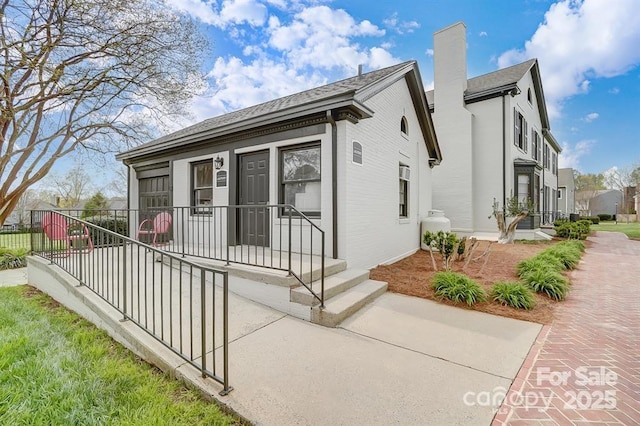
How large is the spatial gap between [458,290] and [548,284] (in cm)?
185

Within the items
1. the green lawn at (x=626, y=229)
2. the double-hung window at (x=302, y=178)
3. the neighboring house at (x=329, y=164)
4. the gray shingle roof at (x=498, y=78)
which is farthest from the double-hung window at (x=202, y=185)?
the green lawn at (x=626, y=229)

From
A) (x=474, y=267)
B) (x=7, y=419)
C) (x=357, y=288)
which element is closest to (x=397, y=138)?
(x=474, y=267)

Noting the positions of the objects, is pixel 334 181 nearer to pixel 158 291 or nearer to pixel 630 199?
pixel 158 291

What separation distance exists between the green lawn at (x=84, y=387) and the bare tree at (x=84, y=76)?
21.6ft

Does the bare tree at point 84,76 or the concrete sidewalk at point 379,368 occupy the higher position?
the bare tree at point 84,76

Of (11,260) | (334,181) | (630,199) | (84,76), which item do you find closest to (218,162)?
(334,181)

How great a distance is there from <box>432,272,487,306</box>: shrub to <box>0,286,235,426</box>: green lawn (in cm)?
378

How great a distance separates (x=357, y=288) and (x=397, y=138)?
4.63 metres

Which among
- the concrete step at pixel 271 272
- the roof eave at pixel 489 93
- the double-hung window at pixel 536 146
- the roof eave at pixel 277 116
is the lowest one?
the concrete step at pixel 271 272

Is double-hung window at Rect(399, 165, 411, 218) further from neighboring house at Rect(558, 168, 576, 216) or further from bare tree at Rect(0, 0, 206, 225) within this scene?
neighboring house at Rect(558, 168, 576, 216)

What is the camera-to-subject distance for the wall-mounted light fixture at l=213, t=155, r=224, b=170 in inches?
278

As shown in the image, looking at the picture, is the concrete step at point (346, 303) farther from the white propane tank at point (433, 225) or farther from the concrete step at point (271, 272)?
the white propane tank at point (433, 225)

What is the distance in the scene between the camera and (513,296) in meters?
4.51

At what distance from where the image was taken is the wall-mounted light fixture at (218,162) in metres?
7.05
